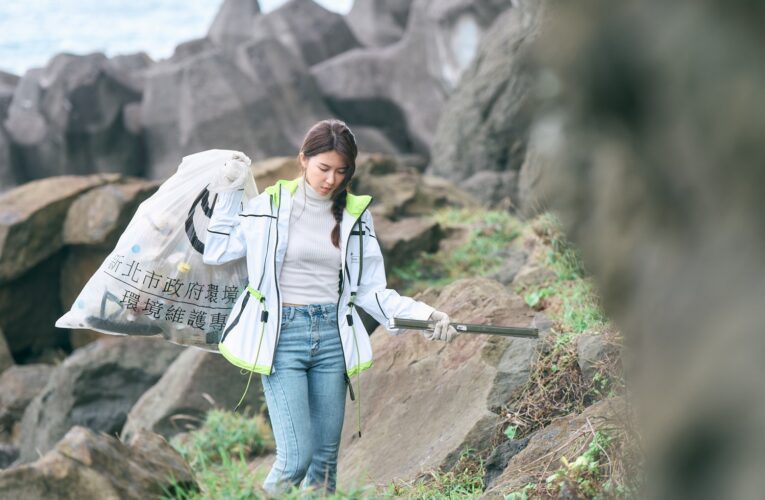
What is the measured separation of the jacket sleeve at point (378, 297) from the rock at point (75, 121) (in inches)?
786

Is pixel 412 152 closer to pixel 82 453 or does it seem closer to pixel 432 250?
pixel 432 250

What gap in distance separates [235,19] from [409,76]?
6718 mm

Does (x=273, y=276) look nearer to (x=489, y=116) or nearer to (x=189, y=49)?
(x=489, y=116)

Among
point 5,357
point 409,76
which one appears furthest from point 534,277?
point 409,76

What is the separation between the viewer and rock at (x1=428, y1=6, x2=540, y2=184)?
48.1ft

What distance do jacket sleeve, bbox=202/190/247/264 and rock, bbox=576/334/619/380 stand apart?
6.08ft

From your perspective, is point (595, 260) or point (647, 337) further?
point (595, 260)

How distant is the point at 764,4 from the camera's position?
1.69 meters

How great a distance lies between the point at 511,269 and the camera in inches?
357

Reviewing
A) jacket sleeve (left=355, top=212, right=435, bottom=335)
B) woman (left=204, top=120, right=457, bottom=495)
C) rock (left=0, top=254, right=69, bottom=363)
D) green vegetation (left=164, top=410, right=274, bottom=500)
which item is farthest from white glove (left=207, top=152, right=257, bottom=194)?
rock (left=0, top=254, right=69, bottom=363)

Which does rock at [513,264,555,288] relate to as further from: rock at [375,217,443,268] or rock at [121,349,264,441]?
rock at [375,217,443,268]

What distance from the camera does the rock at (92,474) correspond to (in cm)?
397

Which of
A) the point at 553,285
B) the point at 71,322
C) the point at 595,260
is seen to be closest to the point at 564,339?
the point at 553,285

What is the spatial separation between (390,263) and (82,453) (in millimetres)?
6814
